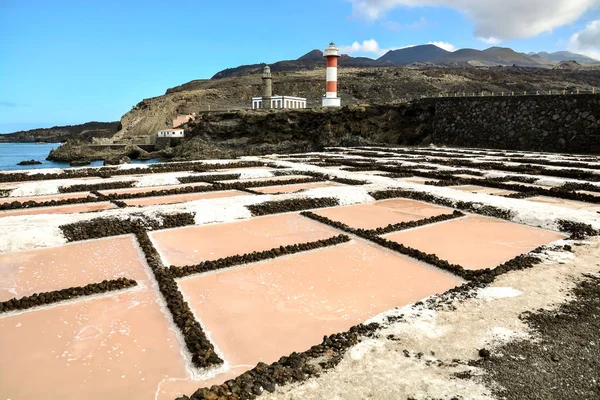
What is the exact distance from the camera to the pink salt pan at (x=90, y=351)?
2.85 m

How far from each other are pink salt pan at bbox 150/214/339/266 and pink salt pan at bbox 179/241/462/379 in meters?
0.75

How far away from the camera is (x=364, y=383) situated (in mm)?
2799

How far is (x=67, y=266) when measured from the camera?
5348 millimetres

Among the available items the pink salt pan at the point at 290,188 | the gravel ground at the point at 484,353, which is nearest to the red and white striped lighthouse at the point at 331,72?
the pink salt pan at the point at 290,188

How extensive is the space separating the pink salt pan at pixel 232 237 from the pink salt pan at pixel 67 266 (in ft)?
1.65

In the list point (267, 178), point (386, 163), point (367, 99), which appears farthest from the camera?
point (367, 99)

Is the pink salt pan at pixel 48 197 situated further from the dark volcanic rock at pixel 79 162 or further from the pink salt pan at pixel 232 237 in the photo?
the dark volcanic rock at pixel 79 162

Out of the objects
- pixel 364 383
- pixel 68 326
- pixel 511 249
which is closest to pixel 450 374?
pixel 364 383

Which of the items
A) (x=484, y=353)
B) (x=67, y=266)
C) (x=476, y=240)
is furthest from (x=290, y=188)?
(x=484, y=353)

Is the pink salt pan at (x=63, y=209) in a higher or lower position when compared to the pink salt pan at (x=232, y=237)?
higher

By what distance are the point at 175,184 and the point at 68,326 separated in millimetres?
8303

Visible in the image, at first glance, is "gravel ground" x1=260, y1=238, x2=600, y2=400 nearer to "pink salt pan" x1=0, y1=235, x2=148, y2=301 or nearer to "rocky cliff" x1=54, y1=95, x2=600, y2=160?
"pink salt pan" x1=0, y1=235, x2=148, y2=301

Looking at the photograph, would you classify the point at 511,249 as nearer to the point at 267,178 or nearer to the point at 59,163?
the point at 267,178

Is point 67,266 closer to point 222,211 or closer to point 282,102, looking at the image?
point 222,211
